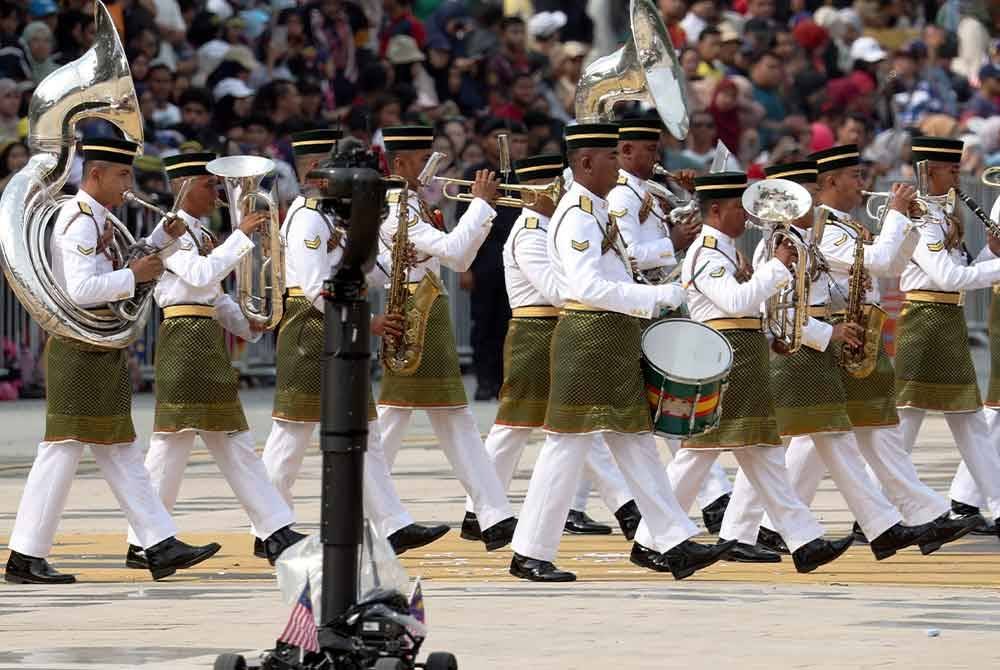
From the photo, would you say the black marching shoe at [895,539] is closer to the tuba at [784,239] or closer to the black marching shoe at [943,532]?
the black marching shoe at [943,532]

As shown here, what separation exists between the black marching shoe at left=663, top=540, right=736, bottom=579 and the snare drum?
464mm

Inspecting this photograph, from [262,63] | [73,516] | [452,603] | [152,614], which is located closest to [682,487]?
[452,603]

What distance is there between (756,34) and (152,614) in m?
18.3

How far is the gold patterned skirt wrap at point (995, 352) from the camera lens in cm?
1338

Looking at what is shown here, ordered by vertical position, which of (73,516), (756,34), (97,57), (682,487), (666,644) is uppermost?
(97,57)

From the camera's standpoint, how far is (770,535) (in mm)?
12297

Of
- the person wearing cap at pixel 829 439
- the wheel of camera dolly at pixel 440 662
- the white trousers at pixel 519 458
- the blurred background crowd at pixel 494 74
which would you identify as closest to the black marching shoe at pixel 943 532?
the person wearing cap at pixel 829 439

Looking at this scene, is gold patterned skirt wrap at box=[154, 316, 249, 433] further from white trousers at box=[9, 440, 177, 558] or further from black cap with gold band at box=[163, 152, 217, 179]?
black cap with gold band at box=[163, 152, 217, 179]

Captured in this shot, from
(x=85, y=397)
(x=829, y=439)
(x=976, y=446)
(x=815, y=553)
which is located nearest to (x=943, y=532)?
(x=829, y=439)

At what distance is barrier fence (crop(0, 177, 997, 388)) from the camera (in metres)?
19.6

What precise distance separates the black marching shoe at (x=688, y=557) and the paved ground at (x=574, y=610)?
0.08 metres

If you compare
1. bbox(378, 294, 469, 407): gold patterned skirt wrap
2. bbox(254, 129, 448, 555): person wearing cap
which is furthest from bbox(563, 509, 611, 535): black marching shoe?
bbox(254, 129, 448, 555): person wearing cap

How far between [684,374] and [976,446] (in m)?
2.58

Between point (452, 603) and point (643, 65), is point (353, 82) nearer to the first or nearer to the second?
point (643, 65)
